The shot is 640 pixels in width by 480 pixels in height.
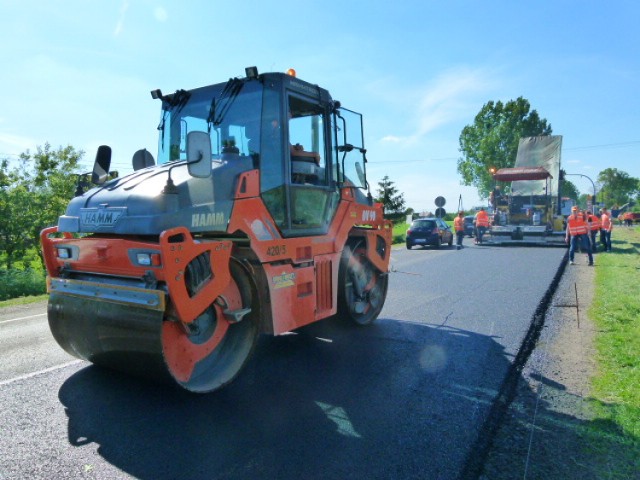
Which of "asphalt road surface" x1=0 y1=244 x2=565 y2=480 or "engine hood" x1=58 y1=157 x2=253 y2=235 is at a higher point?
"engine hood" x1=58 y1=157 x2=253 y2=235

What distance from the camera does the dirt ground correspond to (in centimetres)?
281

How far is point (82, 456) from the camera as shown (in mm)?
2947

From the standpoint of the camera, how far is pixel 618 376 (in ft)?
14.2

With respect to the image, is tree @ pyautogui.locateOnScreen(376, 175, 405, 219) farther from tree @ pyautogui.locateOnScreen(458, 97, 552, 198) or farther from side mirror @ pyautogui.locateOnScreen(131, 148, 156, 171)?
side mirror @ pyautogui.locateOnScreen(131, 148, 156, 171)

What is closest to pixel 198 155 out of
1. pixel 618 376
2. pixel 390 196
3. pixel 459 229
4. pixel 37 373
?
pixel 37 373

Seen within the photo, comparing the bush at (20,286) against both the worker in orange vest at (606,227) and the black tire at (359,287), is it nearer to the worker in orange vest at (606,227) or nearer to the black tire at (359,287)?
the black tire at (359,287)

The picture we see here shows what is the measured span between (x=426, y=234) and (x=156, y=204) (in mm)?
17817

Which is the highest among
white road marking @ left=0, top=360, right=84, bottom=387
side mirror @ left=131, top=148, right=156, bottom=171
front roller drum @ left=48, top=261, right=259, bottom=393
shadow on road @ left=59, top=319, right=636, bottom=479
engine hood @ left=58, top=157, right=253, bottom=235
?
side mirror @ left=131, top=148, right=156, bottom=171

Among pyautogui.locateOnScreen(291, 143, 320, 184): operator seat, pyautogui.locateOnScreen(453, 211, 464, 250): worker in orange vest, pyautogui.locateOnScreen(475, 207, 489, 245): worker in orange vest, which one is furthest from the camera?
pyautogui.locateOnScreen(475, 207, 489, 245): worker in orange vest

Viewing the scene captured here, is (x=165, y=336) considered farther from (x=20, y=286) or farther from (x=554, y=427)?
(x=20, y=286)

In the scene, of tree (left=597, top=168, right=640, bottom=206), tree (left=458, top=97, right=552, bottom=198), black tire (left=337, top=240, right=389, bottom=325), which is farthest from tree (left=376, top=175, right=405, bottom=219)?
tree (left=597, top=168, right=640, bottom=206)

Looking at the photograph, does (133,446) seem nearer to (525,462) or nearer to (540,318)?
(525,462)

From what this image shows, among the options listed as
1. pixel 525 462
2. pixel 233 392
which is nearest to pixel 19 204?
pixel 233 392

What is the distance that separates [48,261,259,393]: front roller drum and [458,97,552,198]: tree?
2193 inches
